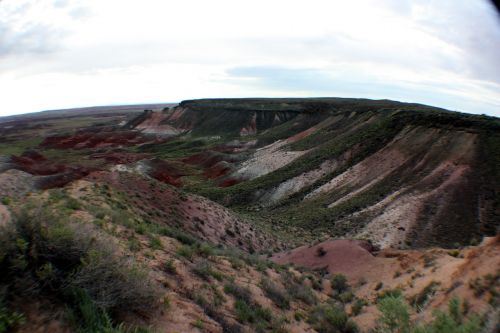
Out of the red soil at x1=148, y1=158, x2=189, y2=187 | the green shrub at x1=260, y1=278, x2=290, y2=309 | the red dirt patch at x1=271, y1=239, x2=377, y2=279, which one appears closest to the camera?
the green shrub at x1=260, y1=278, x2=290, y2=309

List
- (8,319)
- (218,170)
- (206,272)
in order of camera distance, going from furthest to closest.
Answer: (218,170), (206,272), (8,319)

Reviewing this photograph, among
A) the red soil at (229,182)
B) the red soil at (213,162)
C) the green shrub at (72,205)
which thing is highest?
the green shrub at (72,205)

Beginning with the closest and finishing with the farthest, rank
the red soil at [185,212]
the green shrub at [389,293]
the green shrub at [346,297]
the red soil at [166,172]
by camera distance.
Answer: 1. the green shrub at [389,293]
2. the green shrub at [346,297]
3. the red soil at [185,212]
4. the red soil at [166,172]

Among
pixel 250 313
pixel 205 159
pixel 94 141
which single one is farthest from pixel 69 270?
pixel 94 141

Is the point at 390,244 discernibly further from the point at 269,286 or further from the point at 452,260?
the point at 269,286

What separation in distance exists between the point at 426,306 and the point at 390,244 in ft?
41.5

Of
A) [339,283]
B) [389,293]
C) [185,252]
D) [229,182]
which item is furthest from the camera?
[229,182]

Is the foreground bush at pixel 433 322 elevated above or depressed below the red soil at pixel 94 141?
above

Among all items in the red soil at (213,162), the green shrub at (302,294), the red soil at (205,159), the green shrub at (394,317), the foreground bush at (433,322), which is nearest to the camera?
the foreground bush at (433,322)

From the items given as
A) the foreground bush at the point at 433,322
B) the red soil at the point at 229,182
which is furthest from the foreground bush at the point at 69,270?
the red soil at the point at 229,182

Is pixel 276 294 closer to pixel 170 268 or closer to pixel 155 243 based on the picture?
pixel 170 268

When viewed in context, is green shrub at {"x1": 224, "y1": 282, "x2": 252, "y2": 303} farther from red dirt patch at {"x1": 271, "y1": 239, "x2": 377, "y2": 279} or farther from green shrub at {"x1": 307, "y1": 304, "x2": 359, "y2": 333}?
red dirt patch at {"x1": 271, "y1": 239, "x2": 377, "y2": 279}

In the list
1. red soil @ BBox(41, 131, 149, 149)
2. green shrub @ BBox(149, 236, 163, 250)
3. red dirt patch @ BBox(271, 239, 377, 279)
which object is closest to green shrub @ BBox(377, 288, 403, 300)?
red dirt patch @ BBox(271, 239, 377, 279)

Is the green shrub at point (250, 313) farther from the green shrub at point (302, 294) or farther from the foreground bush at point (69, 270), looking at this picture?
the green shrub at point (302, 294)
